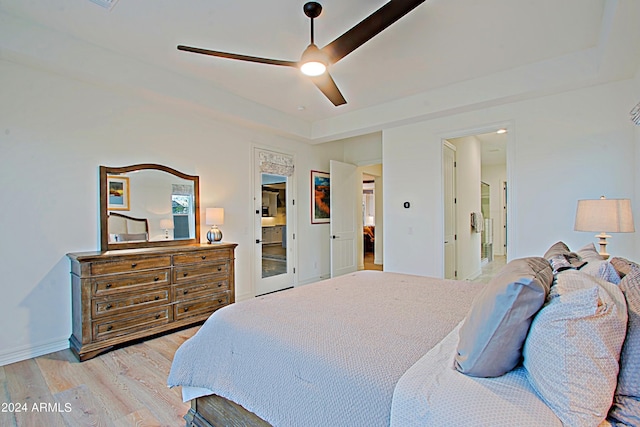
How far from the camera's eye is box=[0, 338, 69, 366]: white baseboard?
264 cm

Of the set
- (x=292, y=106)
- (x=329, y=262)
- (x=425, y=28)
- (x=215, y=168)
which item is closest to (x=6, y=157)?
(x=215, y=168)

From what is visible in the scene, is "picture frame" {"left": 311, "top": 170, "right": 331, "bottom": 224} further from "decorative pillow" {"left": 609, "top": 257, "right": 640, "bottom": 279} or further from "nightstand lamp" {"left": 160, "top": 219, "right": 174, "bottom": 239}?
"decorative pillow" {"left": 609, "top": 257, "right": 640, "bottom": 279}

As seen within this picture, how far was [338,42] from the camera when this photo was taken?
6.57 ft

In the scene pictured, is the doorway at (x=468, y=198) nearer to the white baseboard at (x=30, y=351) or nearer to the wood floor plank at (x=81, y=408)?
the wood floor plank at (x=81, y=408)

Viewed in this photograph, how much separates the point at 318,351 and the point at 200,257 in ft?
8.46

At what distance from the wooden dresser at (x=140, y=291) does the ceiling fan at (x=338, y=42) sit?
196 cm

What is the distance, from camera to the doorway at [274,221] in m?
4.74

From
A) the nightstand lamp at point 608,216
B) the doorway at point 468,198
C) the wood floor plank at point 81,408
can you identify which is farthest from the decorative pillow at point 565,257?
the wood floor plank at point 81,408

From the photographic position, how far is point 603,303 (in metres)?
0.90

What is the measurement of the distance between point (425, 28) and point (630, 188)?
2.45 meters

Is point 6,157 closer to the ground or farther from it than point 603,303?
farther from it

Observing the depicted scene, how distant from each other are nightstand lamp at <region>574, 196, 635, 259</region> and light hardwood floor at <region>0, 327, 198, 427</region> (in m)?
3.31

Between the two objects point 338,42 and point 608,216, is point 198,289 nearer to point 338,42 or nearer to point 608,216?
point 338,42

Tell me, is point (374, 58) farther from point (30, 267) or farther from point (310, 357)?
point (30, 267)
